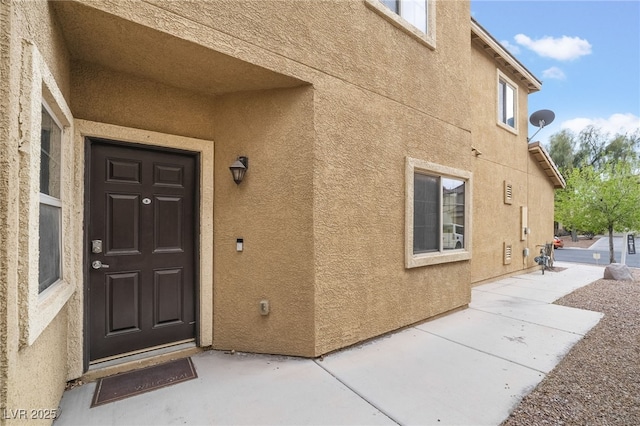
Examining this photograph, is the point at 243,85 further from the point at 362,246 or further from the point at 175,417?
the point at 175,417

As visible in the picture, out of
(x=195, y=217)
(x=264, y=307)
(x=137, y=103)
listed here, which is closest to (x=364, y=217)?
(x=264, y=307)

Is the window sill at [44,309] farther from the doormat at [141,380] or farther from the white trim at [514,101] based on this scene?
the white trim at [514,101]

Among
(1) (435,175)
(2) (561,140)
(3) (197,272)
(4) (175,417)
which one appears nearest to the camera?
(4) (175,417)

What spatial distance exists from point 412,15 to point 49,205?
5587mm

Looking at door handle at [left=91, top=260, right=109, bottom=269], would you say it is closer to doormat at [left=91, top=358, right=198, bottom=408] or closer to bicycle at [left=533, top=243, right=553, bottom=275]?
doormat at [left=91, top=358, right=198, bottom=408]

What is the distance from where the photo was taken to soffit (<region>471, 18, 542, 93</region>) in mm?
7453

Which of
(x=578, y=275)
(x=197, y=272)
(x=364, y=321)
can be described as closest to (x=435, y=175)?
(x=364, y=321)

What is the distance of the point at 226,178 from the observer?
12.5 feet

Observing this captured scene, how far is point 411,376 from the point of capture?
125 inches

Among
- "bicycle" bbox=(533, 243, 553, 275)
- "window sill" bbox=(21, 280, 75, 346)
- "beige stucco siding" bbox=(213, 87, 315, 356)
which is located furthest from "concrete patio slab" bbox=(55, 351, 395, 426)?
"bicycle" bbox=(533, 243, 553, 275)

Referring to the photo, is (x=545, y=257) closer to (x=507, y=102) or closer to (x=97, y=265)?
(x=507, y=102)

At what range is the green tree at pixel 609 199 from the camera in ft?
34.0

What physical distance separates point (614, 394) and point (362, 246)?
289 centimetres

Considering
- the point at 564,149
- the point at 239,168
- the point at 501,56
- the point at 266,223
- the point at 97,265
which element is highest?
the point at 564,149
